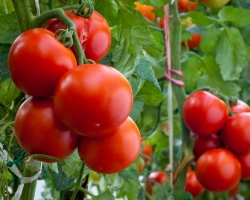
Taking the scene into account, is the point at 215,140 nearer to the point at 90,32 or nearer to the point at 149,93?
the point at 149,93

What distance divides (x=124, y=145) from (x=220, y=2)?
3.11 ft

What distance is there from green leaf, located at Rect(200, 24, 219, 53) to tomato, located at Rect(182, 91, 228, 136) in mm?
278

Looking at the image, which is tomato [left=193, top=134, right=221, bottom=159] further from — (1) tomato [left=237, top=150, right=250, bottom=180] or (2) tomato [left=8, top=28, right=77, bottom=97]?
(2) tomato [left=8, top=28, right=77, bottom=97]

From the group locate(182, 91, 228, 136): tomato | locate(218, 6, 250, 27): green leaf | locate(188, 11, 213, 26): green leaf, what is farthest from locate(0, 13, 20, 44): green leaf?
locate(218, 6, 250, 27): green leaf

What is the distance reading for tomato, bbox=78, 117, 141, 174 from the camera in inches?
20.6

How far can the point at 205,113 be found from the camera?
3.63 ft

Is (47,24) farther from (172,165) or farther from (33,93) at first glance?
(172,165)

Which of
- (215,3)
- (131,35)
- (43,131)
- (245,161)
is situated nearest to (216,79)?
(215,3)

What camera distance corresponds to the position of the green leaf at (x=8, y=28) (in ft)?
2.01

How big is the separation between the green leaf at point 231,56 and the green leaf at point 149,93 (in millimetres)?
626

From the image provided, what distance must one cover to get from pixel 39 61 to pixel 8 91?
23 centimetres

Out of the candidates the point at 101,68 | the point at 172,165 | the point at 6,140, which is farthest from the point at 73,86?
the point at 172,165

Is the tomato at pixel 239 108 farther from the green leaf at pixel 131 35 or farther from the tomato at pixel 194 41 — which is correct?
the green leaf at pixel 131 35

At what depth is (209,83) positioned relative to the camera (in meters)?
1.39
